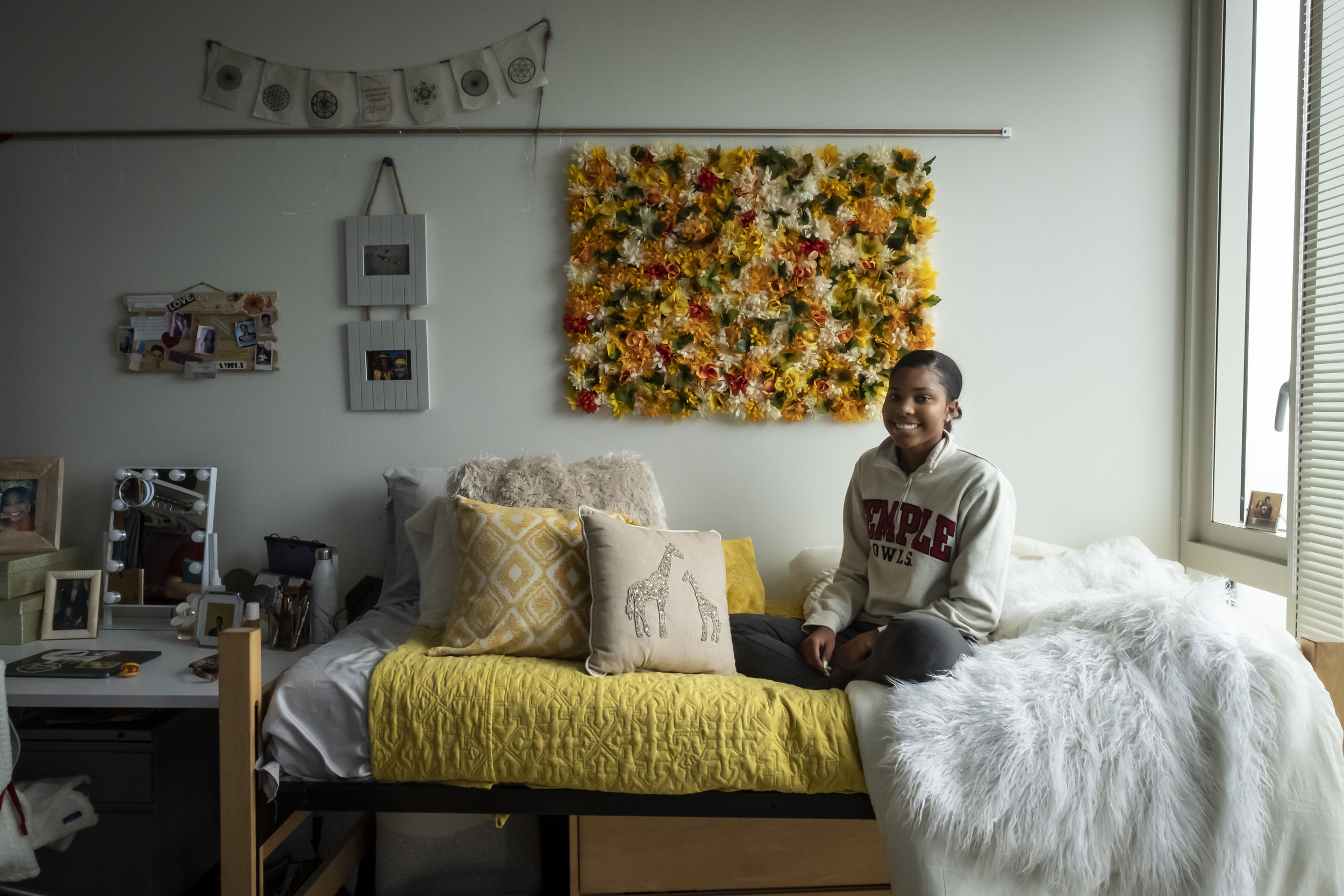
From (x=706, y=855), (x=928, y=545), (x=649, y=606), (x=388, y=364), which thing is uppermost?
(x=388, y=364)

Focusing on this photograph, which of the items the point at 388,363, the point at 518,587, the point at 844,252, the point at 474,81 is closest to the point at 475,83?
the point at 474,81

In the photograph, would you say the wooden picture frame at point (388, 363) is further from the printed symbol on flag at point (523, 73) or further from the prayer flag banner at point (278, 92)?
the printed symbol on flag at point (523, 73)

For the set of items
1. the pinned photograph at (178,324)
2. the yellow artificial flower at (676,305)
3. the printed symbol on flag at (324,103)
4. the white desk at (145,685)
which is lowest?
the white desk at (145,685)

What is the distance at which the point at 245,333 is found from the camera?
235 centimetres

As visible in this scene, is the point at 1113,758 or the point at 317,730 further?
the point at 317,730

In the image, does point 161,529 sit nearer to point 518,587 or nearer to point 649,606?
point 518,587

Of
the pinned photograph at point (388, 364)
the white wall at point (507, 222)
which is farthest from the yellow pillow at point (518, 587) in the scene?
the pinned photograph at point (388, 364)

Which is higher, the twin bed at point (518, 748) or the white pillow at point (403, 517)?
the white pillow at point (403, 517)

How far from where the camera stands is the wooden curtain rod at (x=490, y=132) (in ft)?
7.68

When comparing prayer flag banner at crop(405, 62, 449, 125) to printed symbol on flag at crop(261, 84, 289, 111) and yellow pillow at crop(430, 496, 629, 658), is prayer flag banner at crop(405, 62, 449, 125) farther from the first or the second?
yellow pillow at crop(430, 496, 629, 658)

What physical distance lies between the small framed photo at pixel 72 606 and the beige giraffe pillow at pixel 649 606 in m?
1.48

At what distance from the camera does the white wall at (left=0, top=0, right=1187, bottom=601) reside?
235cm

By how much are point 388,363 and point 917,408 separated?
1.58m

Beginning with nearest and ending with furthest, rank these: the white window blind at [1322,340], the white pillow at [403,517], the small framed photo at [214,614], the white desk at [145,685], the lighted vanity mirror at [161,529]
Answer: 1. the white desk at [145,685]
2. the white window blind at [1322,340]
3. the small framed photo at [214,614]
4. the white pillow at [403,517]
5. the lighted vanity mirror at [161,529]
